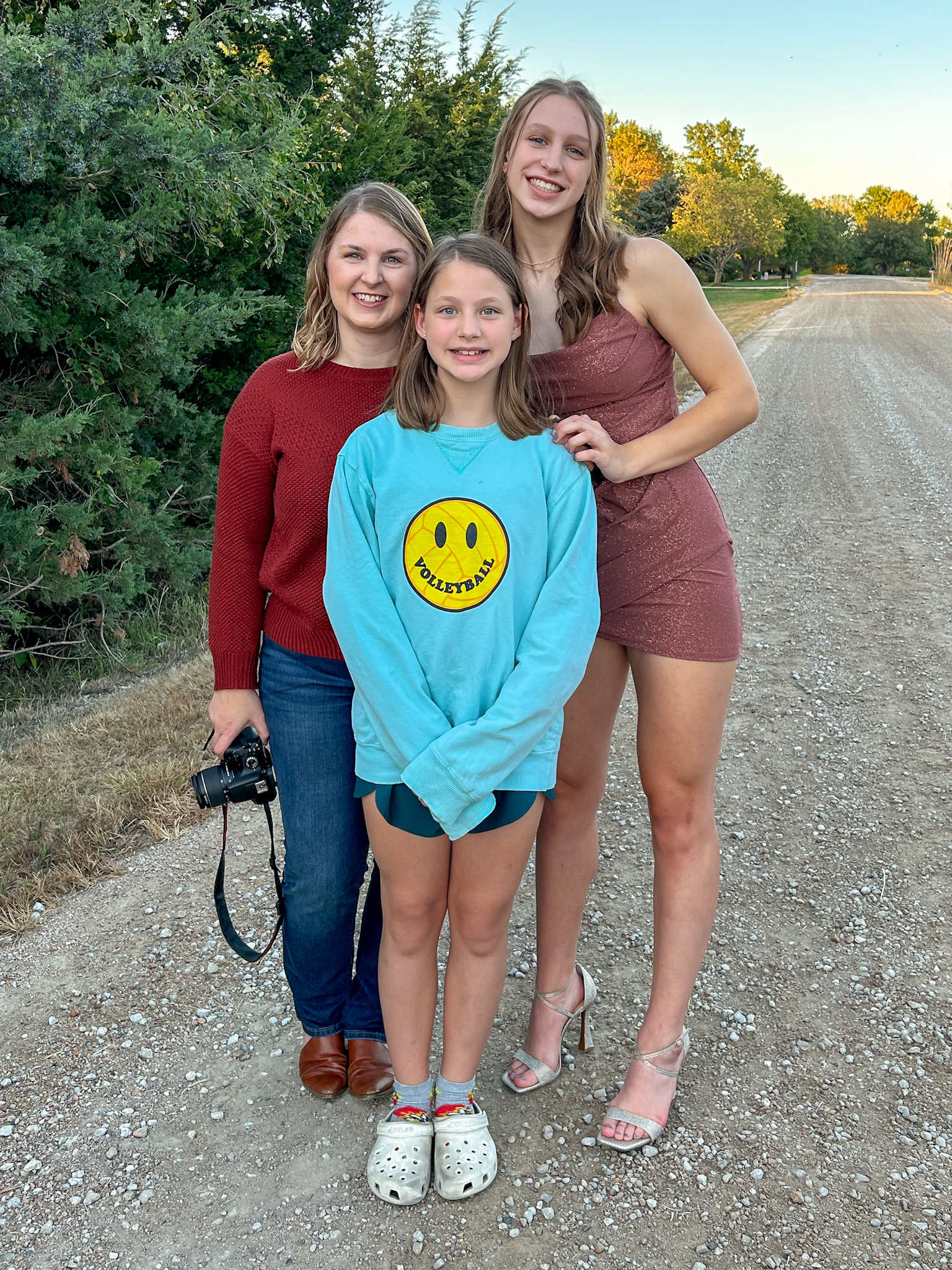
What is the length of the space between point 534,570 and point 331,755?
70 centimetres

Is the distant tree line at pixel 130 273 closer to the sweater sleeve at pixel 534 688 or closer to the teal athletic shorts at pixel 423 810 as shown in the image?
the sweater sleeve at pixel 534 688

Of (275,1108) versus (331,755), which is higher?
(331,755)

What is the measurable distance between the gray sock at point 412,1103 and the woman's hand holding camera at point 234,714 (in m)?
0.92

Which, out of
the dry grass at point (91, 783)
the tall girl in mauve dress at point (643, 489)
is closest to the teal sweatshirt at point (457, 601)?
the tall girl in mauve dress at point (643, 489)

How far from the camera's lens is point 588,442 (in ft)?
6.81

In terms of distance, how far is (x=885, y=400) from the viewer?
1353cm

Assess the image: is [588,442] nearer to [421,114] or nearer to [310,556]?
[310,556]

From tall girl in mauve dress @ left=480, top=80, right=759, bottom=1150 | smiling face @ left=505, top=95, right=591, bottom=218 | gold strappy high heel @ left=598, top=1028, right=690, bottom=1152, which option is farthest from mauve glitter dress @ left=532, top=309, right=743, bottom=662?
gold strappy high heel @ left=598, top=1028, right=690, bottom=1152

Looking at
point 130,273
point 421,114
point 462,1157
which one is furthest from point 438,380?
point 421,114

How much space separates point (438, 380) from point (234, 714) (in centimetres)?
96

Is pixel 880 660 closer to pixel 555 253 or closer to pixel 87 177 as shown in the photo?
pixel 555 253

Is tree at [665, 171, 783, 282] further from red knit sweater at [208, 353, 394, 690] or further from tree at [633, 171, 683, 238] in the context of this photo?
red knit sweater at [208, 353, 394, 690]

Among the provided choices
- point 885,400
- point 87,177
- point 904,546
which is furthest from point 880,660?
point 885,400

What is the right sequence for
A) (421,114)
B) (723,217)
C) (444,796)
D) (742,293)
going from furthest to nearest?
(723,217) < (742,293) < (421,114) < (444,796)
